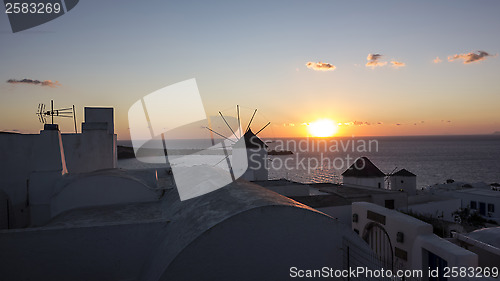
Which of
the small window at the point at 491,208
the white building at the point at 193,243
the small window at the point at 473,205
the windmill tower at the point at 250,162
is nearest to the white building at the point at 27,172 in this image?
the white building at the point at 193,243

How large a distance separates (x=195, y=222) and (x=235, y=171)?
58.4ft

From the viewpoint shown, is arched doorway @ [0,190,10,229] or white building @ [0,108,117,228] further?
white building @ [0,108,117,228]

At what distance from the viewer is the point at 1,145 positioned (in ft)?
35.2

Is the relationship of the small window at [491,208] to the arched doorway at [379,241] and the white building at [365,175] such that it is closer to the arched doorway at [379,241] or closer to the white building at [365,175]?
the white building at [365,175]

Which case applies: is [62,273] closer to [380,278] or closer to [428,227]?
[380,278]

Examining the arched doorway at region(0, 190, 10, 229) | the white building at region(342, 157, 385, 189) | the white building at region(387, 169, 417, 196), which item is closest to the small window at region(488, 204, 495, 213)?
the white building at region(387, 169, 417, 196)

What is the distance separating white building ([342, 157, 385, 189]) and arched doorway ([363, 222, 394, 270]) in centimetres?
1918

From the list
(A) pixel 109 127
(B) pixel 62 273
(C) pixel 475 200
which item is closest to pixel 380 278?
(B) pixel 62 273

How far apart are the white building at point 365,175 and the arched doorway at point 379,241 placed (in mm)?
19181

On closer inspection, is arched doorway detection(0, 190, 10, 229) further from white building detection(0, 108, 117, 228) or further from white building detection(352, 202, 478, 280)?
white building detection(352, 202, 478, 280)

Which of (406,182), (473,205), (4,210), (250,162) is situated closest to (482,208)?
(473,205)

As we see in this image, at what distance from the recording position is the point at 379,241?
994 centimetres

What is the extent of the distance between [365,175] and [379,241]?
20.3 meters

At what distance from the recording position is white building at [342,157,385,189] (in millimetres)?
28956
